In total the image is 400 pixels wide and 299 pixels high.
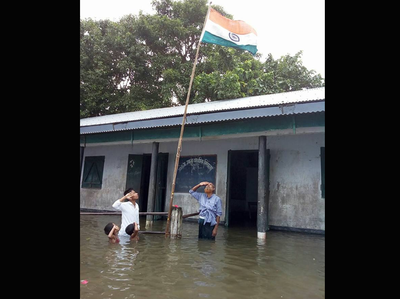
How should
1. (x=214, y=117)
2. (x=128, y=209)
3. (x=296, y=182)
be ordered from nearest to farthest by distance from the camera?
(x=128, y=209) → (x=214, y=117) → (x=296, y=182)

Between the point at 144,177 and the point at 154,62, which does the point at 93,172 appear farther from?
the point at 154,62

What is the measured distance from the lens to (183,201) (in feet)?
35.8

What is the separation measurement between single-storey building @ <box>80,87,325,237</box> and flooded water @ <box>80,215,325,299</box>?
5.85 ft

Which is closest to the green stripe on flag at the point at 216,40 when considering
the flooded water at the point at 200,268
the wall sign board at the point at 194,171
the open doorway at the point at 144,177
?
the wall sign board at the point at 194,171

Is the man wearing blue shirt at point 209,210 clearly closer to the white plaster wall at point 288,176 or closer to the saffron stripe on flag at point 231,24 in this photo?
the white plaster wall at point 288,176

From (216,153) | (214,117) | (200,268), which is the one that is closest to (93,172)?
(216,153)

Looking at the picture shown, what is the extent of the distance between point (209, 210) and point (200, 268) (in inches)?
87.2

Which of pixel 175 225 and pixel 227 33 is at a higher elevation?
pixel 227 33

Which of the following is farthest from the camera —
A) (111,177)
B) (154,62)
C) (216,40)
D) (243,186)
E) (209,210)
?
(154,62)

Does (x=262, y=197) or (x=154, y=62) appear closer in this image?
(x=262, y=197)

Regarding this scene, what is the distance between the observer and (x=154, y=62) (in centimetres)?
2144
